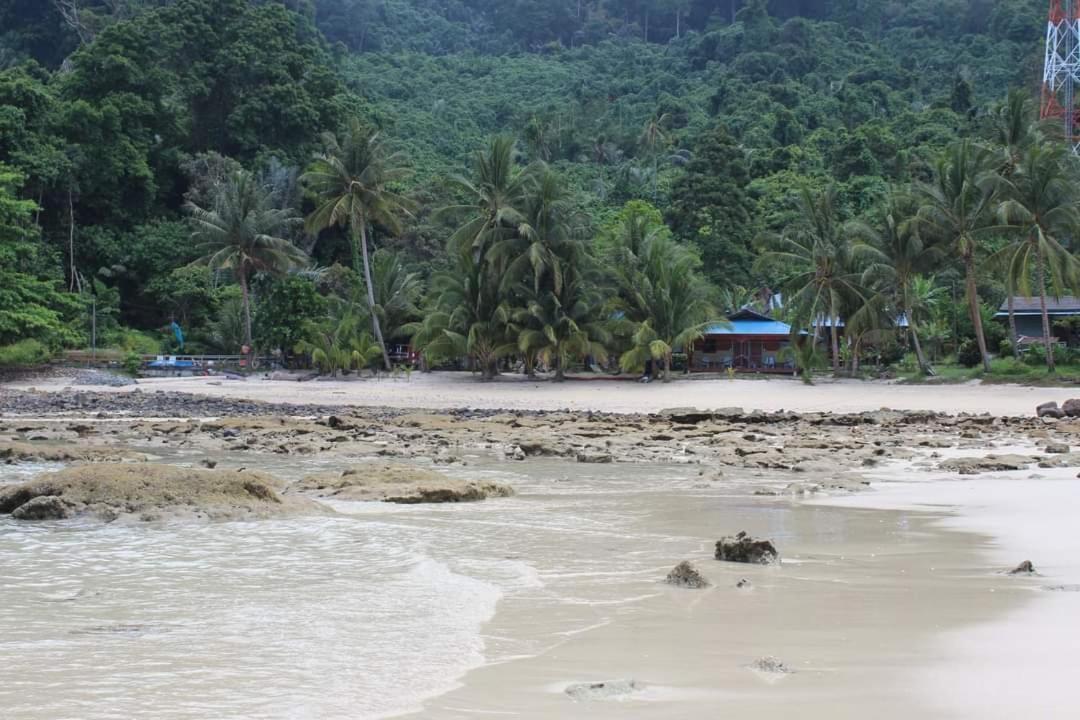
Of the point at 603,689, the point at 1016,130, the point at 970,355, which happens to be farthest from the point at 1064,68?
the point at 603,689

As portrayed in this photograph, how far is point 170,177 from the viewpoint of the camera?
56.2m

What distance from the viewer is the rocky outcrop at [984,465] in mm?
13648

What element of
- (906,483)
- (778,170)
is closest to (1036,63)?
(778,170)

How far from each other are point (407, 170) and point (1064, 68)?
38945 millimetres

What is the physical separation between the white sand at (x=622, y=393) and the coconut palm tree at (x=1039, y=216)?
4.26 metres

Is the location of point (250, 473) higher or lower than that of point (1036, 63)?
lower

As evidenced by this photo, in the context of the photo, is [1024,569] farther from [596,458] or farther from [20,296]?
[20,296]

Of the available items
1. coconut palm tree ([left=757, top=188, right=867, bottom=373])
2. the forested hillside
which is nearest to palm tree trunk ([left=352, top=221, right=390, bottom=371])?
the forested hillside

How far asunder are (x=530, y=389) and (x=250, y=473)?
25389 mm

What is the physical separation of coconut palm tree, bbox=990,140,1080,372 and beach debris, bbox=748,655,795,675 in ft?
99.9

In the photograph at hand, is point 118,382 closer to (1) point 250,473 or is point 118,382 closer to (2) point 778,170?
(1) point 250,473

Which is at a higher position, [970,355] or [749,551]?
[970,355]

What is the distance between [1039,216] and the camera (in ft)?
107

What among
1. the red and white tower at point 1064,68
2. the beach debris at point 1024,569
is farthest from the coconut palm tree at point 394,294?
the beach debris at point 1024,569
